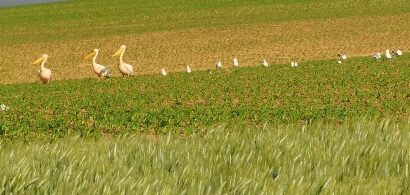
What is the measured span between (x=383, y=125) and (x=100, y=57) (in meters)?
33.3

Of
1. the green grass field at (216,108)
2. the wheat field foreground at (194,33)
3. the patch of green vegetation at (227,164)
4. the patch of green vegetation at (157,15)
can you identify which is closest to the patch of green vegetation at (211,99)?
the green grass field at (216,108)

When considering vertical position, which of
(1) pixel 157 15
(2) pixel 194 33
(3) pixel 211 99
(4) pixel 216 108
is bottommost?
(1) pixel 157 15

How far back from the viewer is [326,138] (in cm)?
618

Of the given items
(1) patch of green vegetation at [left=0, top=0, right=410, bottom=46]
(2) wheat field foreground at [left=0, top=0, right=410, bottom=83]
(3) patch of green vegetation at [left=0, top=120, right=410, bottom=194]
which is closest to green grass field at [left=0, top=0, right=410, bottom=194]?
(3) patch of green vegetation at [left=0, top=120, right=410, bottom=194]

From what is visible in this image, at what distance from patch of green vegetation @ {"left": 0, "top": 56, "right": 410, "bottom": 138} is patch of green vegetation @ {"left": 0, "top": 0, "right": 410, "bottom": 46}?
25912mm

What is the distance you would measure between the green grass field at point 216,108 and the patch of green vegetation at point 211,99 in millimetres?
51

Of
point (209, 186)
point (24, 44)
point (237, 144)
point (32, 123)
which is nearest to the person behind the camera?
point (209, 186)

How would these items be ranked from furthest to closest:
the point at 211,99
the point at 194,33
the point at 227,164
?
the point at 194,33, the point at 211,99, the point at 227,164

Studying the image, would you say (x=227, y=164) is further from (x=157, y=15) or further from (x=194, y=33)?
(x=157, y=15)

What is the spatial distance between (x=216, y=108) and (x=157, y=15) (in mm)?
45466

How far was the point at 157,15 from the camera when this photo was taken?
60562 mm

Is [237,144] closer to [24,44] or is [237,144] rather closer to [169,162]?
[169,162]

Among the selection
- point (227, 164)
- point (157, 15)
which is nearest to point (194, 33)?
point (157, 15)

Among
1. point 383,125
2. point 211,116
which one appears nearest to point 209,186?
point 383,125
